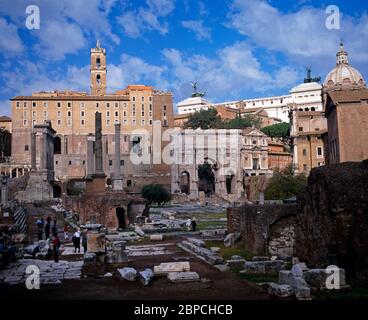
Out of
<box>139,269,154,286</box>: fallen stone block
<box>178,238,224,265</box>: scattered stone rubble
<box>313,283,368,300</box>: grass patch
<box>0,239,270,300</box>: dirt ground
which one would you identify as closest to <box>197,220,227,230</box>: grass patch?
<box>178,238,224,265</box>: scattered stone rubble

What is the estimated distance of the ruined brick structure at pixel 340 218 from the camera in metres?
9.02

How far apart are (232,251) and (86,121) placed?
6523 centimetres

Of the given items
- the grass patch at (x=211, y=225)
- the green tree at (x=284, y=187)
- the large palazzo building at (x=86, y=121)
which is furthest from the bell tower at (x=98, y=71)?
the grass patch at (x=211, y=225)

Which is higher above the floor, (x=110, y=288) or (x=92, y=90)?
(x=92, y=90)

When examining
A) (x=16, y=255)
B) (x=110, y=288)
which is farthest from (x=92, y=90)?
(x=110, y=288)

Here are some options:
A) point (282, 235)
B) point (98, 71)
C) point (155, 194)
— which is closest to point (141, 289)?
point (282, 235)

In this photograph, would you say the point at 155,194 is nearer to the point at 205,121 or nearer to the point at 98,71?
the point at 205,121

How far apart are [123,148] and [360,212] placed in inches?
2742

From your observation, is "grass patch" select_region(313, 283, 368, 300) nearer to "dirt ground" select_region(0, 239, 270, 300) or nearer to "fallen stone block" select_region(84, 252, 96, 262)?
"dirt ground" select_region(0, 239, 270, 300)

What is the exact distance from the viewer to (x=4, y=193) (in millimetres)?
35562

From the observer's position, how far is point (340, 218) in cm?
931

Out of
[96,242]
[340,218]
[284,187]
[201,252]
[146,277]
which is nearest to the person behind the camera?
[340,218]

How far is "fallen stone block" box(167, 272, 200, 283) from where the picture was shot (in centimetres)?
981
